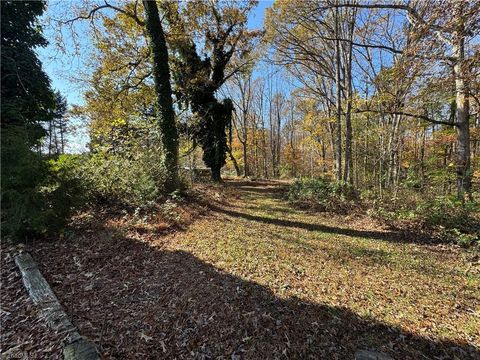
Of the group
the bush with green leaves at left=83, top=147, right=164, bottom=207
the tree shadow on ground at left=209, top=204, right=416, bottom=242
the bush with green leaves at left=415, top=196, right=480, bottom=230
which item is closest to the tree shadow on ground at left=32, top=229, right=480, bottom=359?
the bush with green leaves at left=83, top=147, right=164, bottom=207

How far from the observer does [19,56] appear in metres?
8.21

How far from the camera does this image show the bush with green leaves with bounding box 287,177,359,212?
7461 mm

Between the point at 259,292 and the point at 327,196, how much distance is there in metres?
5.58

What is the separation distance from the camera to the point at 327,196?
8.15 meters

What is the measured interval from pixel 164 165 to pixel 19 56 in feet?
20.6

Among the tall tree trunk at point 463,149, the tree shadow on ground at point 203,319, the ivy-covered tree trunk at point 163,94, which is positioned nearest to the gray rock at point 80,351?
the tree shadow on ground at point 203,319

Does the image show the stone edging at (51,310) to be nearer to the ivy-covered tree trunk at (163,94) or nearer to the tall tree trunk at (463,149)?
the ivy-covered tree trunk at (163,94)

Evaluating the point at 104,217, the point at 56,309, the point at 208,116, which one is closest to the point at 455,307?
the point at 56,309

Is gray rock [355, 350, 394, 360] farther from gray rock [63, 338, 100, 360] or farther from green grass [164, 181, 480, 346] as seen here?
gray rock [63, 338, 100, 360]

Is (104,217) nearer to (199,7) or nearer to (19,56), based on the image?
(19,56)

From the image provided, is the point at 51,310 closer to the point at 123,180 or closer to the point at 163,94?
the point at 123,180

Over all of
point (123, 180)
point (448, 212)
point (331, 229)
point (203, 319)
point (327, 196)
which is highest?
point (123, 180)

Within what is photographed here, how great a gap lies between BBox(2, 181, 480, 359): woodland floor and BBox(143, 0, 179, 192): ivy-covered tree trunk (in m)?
2.61

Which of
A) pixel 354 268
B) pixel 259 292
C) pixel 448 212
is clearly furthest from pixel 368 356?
pixel 448 212
